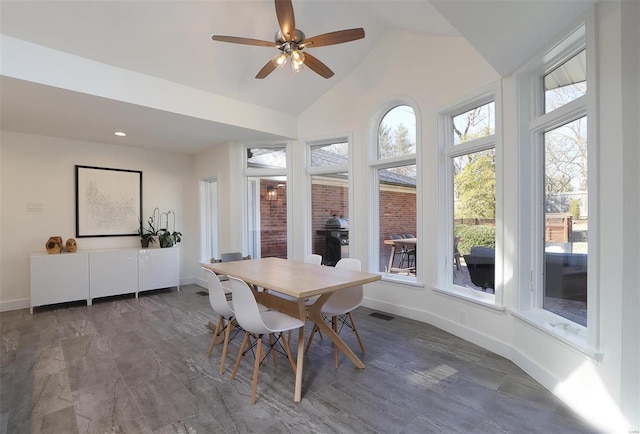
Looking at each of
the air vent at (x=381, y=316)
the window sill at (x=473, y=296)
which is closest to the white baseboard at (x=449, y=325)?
the air vent at (x=381, y=316)

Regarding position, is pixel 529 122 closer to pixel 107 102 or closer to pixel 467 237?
pixel 467 237

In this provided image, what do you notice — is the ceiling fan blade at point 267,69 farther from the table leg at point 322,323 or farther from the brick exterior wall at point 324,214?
the table leg at point 322,323

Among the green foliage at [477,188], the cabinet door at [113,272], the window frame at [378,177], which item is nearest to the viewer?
the green foliage at [477,188]

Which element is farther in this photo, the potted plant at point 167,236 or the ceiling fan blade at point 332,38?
the potted plant at point 167,236

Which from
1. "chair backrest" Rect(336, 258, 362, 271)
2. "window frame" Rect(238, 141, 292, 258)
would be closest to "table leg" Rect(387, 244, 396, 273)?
"chair backrest" Rect(336, 258, 362, 271)

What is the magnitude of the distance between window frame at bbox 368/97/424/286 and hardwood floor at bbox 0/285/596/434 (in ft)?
2.58

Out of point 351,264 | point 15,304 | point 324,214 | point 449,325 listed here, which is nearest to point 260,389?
point 351,264

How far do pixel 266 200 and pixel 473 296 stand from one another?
3.40m

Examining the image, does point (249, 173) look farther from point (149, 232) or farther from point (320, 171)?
point (149, 232)

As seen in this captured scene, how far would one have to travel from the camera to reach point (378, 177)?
14.0 ft

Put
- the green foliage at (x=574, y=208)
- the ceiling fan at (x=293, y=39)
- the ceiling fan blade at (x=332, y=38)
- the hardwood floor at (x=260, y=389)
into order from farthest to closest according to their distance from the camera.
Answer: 1. the ceiling fan blade at (x=332, y=38)
2. the ceiling fan at (x=293, y=39)
3. the green foliage at (x=574, y=208)
4. the hardwood floor at (x=260, y=389)

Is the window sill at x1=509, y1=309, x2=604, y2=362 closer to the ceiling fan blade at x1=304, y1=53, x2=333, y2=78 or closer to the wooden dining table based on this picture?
the wooden dining table

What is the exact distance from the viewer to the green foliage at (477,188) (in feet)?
10.0

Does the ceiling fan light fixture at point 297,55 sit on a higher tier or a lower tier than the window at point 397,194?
higher
